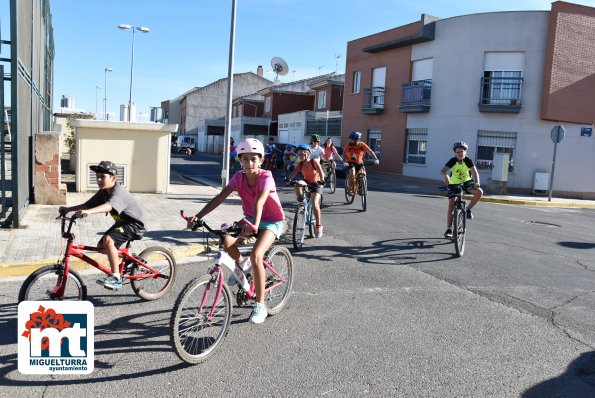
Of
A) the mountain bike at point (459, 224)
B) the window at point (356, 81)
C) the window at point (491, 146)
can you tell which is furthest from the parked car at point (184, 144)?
the mountain bike at point (459, 224)

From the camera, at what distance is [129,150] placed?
45.7 ft

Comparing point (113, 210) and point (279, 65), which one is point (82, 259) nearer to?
point (113, 210)

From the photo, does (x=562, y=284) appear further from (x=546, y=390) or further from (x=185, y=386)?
(x=185, y=386)

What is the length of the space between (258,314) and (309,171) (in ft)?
15.7

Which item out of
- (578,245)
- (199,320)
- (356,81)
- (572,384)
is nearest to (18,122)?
(199,320)

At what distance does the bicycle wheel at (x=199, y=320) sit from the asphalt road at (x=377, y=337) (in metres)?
0.12

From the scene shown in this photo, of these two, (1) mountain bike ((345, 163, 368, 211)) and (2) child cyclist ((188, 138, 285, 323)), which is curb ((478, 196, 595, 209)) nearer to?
(1) mountain bike ((345, 163, 368, 211))

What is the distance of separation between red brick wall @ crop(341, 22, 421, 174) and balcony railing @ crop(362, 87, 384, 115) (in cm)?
39

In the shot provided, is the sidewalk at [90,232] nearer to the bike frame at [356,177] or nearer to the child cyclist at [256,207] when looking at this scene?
the child cyclist at [256,207]

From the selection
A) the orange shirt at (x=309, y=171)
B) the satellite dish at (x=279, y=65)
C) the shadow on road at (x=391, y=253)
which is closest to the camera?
the shadow on road at (x=391, y=253)

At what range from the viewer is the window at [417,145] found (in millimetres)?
27672

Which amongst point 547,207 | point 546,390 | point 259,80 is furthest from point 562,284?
point 259,80

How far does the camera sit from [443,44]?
26.6m

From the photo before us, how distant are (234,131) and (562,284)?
2052 inches
